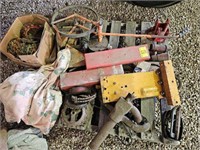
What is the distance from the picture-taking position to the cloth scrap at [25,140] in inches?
60.0

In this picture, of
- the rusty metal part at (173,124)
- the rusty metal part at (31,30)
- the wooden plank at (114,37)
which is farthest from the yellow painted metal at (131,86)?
the rusty metal part at (31,30)

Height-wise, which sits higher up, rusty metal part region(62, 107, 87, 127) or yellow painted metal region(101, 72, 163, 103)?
yellow painted metal region(101, 72, 163, 103)

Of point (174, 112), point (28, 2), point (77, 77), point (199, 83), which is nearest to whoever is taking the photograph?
point (174, 112)

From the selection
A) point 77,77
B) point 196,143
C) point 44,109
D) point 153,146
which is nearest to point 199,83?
point 196,143

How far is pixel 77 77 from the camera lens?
1589 millimetres

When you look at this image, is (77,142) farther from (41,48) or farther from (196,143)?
(196,143)

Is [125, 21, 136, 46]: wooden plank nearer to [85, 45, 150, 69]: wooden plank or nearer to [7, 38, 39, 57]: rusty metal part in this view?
[85, 45, 150, 69]: wooden plank

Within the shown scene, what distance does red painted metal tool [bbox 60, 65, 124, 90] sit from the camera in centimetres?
157

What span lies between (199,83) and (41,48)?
96 cm

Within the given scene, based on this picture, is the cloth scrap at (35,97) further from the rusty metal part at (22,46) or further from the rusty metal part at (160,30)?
the rusty metal part at (160,30)

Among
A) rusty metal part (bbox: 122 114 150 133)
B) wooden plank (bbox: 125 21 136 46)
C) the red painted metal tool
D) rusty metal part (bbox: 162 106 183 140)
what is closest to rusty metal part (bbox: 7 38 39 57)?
the red painted metal tool

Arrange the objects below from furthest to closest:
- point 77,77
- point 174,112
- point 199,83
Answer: point 199,83
point 77,77
point 174,112

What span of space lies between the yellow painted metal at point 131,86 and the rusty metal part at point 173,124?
111mm

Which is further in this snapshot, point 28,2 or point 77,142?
point 28,2
